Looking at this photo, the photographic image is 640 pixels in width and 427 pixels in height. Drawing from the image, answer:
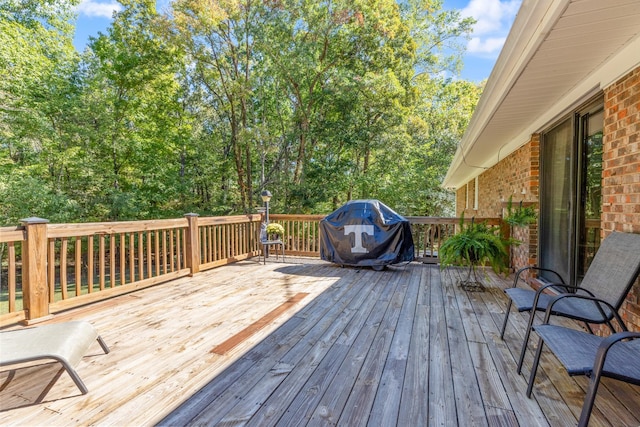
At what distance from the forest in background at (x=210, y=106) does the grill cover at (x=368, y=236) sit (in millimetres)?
5810

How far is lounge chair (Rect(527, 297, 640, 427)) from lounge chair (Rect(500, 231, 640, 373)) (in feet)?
0.91

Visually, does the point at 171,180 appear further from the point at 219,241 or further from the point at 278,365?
the point at 278,365

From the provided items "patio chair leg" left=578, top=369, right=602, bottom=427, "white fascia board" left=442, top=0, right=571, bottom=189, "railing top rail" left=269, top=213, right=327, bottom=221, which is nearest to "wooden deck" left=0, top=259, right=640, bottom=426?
"patio chair leg" left=578, top=369, right=602, bottom=427

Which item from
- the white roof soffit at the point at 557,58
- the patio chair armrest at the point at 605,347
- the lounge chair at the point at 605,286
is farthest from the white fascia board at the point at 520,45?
the patio chair armrest at the point at 605,347

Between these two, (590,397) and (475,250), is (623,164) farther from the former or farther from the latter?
(475,250)

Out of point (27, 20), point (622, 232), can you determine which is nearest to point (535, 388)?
point (622, 232)

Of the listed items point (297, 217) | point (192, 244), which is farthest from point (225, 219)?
point (297, 217)

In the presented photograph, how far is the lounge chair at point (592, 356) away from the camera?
132 centimetres

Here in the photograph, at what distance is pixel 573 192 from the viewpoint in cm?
322

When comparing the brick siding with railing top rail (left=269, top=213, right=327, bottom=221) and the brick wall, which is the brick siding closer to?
the brick wall

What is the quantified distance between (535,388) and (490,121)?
3085mm

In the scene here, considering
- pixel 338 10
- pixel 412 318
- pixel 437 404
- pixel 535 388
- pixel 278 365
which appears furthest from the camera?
pixel 338 10

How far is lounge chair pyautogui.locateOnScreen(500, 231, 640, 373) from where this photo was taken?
2.01m

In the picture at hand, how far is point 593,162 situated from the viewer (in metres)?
2.94
